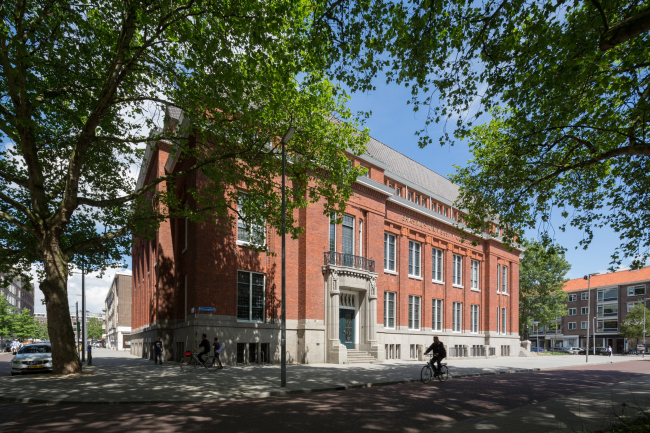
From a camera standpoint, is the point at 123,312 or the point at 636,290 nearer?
the point at 636,290

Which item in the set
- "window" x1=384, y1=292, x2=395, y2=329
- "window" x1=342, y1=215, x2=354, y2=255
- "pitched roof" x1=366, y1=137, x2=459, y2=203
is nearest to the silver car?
"window" x1=342, y1=215, x2=354, y2=255

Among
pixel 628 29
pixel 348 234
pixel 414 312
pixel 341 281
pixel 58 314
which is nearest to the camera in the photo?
pixel 628 29

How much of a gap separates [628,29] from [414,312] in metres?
28.9

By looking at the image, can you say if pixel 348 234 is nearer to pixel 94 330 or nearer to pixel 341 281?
pixel 341 281

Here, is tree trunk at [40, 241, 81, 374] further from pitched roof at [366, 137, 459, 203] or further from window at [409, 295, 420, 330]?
window at [409, 295, 420, 330]

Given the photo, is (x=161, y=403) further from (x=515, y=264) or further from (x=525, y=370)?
(x=515, y=264)

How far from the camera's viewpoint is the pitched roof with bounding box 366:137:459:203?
112ft

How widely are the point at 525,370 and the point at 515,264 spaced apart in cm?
2368

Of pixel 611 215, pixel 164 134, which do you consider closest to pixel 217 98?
pixel 164 134

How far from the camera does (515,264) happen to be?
47594 millimetres

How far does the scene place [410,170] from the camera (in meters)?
38.5

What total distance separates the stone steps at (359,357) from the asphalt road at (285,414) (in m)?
11.9

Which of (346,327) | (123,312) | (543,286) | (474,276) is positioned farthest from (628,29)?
(123,312)

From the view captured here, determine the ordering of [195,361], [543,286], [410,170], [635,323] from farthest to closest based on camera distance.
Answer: [635,323] < [543,286] < [410,170] < [195,361]
